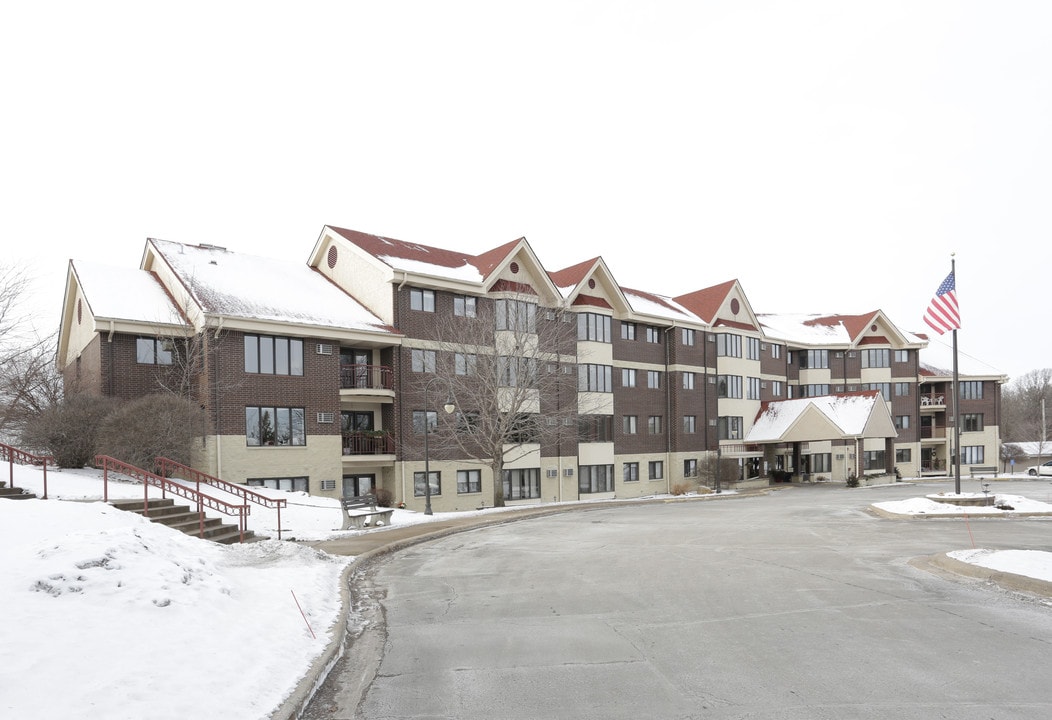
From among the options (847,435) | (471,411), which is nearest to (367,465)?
(471,411)

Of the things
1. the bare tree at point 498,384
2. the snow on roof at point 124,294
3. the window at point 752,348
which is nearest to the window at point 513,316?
the bare tree at point 498,384

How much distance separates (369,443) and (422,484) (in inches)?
115

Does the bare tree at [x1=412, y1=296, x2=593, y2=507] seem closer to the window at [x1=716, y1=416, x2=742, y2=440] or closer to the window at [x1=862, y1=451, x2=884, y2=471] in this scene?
the window at [x1=716, y1=416, x2=742, y2=440]

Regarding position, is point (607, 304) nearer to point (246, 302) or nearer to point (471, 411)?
point (471, 411)

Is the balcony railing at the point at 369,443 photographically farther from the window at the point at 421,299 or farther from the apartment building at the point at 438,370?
the window at the point at 421,299

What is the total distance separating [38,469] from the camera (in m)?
18.3

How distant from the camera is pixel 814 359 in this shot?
59.2m

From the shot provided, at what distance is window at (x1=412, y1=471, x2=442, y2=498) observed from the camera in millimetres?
32000

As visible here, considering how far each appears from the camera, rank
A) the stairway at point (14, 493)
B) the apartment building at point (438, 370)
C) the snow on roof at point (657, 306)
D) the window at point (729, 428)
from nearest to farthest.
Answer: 1. the stairway at point (14, 493)
2. the apartment building at point (438, 370)
3. the snow on roof at point (657, 306)
4. the window at point (729, 428)

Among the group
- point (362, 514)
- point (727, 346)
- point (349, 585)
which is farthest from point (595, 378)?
point (349, 585)

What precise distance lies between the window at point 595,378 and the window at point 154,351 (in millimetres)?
19929

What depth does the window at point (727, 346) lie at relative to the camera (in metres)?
48.2

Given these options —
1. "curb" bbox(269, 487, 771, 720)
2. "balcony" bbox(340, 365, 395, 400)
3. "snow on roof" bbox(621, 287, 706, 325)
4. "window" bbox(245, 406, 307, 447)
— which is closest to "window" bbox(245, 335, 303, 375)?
"window" bbox(245, 406, 307, 447)

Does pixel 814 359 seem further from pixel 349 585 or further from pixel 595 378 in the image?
pixel 349 585
